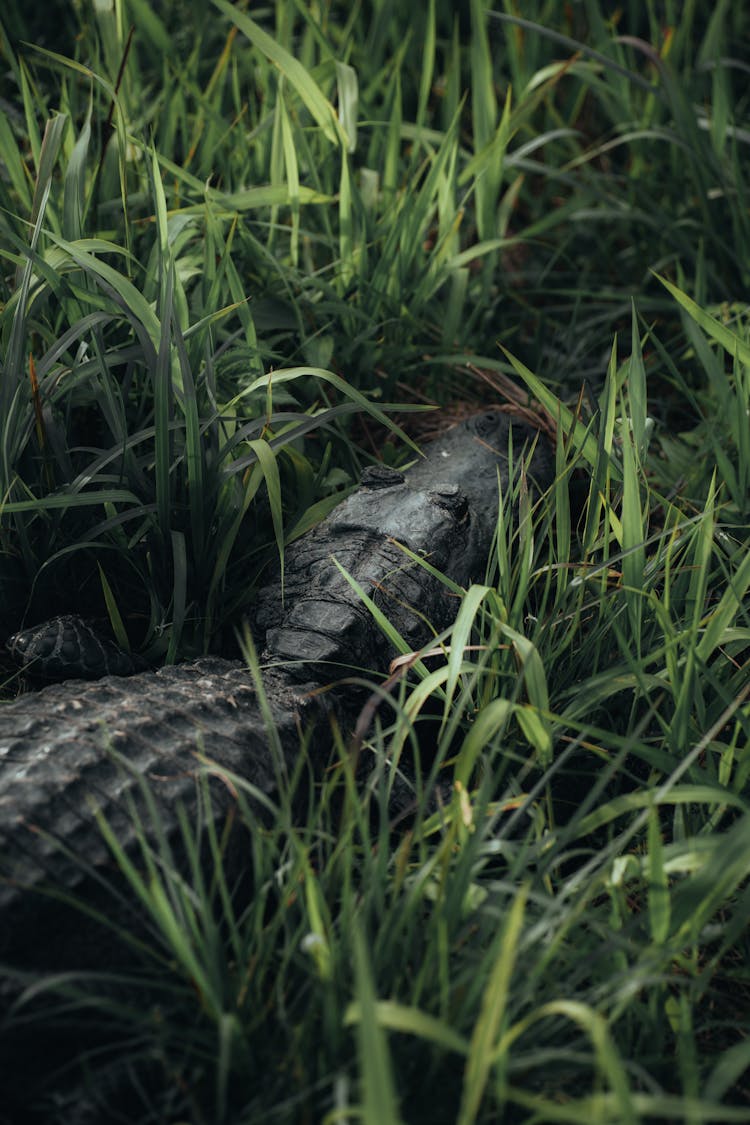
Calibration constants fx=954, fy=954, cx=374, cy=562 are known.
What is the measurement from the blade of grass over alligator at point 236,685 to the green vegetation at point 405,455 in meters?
0.08

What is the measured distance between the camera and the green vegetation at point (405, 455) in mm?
1120

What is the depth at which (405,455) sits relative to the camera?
2201 millimetres

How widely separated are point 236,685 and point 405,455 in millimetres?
830

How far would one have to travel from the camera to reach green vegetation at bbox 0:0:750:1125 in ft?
3.67

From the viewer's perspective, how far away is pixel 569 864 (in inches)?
60.0

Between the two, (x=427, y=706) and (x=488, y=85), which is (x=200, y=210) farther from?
(x=427, y=706)

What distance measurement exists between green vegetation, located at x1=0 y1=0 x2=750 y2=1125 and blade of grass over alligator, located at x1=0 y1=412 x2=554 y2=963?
8 cm

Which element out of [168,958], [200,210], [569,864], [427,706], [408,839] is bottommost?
[569,864]

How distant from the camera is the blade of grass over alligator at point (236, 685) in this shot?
121 cm

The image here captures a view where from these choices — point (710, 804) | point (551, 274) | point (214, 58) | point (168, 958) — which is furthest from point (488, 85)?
point (168, 958)

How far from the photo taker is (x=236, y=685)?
5.15ft

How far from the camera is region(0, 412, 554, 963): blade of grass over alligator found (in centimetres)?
121

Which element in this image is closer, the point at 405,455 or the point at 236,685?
the point at 236,685

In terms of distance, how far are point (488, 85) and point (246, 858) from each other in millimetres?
2093
